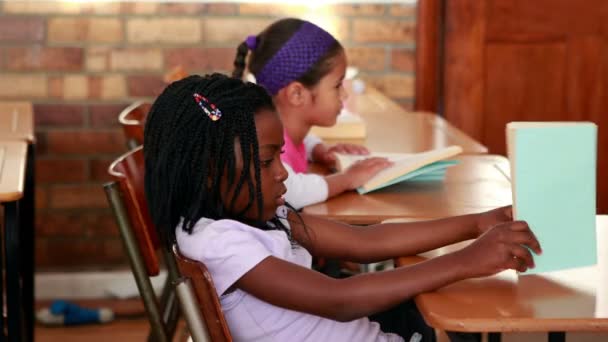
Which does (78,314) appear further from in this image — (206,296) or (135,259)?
(206,296)

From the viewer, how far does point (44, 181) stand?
151 inches

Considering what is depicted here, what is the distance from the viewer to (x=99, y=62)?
3.79 metres

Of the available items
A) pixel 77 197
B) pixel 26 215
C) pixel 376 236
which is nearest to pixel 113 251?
pixel 77 197

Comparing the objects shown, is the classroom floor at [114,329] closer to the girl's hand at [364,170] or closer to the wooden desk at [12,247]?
the wooden desk at [12,247]

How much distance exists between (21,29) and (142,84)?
1.53 feet

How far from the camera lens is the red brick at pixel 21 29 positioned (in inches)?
146

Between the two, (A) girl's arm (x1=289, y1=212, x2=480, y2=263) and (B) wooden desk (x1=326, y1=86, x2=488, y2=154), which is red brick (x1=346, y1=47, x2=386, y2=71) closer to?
(B) wooden desk (x1=326, y1=86, x2=488, y2=154)

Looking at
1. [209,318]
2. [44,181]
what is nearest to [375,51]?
[44,181]

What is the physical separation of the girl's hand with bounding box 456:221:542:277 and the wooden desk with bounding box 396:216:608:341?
0.03 meters

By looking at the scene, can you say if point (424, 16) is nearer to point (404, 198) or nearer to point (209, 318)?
point (404, 198)

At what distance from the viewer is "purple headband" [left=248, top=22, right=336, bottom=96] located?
247cm

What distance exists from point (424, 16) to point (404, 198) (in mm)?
1859

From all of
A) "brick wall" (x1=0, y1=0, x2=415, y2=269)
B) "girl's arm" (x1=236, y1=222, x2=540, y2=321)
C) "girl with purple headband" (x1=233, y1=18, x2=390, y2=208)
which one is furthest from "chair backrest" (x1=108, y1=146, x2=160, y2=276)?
"brick wall" (x1=0, y1=0, x2=415, y2=269)

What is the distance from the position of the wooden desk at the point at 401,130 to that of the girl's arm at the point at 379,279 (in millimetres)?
1224
